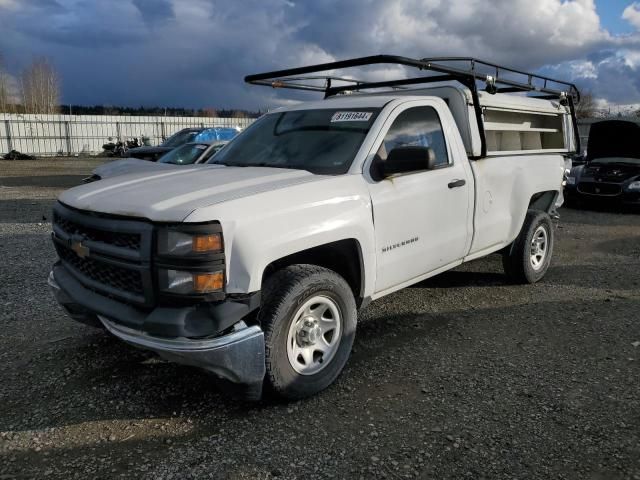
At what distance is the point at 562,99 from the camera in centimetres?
687

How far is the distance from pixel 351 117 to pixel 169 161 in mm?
7932

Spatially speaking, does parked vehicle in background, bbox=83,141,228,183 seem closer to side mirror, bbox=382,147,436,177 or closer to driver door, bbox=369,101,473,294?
driver door, bbox=369,101,473,294

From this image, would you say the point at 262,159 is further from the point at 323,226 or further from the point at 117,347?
the point at 117,347

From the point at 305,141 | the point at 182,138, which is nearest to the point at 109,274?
the point at 305,141

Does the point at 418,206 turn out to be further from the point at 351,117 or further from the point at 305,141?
the point at 305,141

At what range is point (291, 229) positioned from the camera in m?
3.12

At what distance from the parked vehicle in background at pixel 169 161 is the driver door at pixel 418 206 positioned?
6.41 m

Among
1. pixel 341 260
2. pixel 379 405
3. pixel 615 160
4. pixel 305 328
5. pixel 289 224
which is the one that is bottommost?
pixel 379 405

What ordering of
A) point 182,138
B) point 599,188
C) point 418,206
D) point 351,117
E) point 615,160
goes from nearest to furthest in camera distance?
point 418,206 < point 351,117 < point 599,188 < point 615,160 < point 182,138

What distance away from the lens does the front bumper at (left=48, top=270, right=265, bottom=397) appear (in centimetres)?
279

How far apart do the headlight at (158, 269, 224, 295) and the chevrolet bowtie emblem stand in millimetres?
680

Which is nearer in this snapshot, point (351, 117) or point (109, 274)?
point (109, 274)

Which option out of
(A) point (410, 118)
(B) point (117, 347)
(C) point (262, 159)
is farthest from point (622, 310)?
(B) point (117, 347)

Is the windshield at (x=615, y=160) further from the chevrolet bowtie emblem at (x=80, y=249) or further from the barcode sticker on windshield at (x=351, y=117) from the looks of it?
the chevrolet bowtie emblem at (x=80, y=249)
